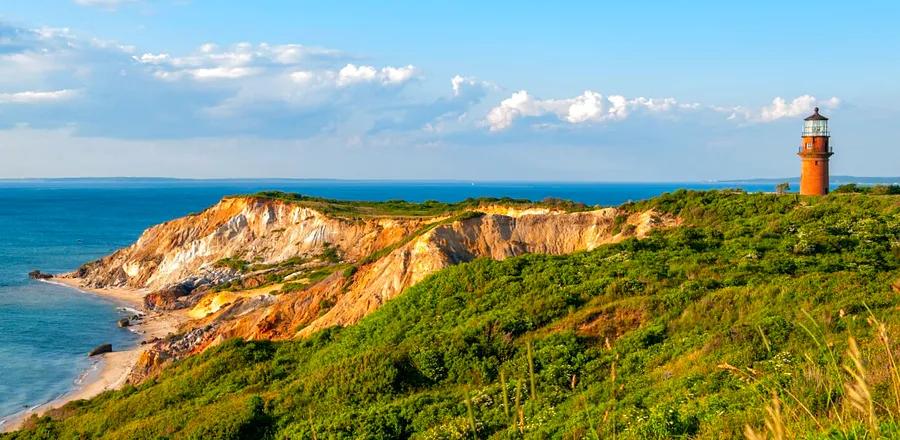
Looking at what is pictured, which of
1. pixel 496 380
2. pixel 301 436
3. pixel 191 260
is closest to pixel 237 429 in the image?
pixel 301 436

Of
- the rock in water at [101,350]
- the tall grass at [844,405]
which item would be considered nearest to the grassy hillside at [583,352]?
the tall grass at [844,405]

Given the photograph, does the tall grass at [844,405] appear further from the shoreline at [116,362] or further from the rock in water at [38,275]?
the rock in water at [38,275]

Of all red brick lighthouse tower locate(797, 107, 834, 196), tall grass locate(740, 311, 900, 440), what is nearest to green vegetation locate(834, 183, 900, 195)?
red brick lighthouse tower locate(797, 107, 834, 196)

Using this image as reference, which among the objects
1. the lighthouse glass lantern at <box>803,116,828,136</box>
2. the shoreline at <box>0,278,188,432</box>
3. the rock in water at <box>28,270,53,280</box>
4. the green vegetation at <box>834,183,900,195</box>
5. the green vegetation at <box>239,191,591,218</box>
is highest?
the lighthouse glass lantern at <box>803,116,828,136</box>

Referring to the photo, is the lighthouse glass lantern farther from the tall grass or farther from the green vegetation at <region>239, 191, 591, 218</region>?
the tall grass

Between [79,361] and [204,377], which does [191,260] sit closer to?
[79,361]

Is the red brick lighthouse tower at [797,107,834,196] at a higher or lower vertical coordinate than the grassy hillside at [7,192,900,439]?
higher

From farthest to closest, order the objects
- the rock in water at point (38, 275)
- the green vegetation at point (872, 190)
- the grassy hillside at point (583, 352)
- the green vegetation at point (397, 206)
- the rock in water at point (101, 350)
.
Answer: the rock in water at point (38, 275), the green vegetation at point (397, 206), the rock in water at point (101, 350), the green vegetation at point (872, 190), the grassy hillside at point (583, 352)
